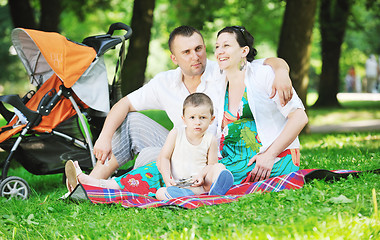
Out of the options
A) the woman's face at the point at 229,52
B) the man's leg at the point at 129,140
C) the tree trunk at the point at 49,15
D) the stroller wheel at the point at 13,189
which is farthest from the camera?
the tree trunk at the point at 49,15

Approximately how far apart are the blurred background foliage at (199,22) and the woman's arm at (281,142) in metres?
2.33

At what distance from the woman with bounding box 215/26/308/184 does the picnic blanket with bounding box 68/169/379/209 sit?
180 millimetres

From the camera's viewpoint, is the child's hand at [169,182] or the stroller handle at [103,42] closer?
the child's hand at [169,182]

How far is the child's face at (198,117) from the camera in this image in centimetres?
383

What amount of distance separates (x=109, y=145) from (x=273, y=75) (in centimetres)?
141

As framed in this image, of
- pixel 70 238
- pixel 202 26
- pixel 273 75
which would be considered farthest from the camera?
pixel 202 26

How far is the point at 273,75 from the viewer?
3.90 m

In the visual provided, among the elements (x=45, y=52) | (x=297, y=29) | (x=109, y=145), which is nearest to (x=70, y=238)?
(x=109, y=145)

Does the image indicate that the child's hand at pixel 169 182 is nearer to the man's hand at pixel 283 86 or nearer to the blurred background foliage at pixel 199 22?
the man's hand at pixel 283 86

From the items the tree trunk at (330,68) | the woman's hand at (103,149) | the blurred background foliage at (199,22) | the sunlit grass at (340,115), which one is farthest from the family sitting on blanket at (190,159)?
the tree trunk at (330,68)

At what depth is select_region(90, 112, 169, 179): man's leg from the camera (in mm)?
4395

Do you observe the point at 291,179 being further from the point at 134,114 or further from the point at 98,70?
the point at 98,70

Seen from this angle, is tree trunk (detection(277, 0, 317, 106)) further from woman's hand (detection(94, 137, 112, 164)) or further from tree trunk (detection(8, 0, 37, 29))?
tree trunk (detection(8, 0, 37, 29))

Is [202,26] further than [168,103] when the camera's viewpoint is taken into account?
Yes
